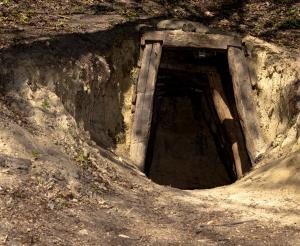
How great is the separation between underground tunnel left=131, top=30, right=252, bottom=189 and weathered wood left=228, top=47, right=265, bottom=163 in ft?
0.46

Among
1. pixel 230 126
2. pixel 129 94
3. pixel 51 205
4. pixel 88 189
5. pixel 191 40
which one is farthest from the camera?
pixel 230 126

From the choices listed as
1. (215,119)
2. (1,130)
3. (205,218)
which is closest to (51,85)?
(1,130)

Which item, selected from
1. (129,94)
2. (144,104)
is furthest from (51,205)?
(129,94)

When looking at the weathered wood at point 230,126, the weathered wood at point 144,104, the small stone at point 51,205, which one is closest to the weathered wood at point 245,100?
Answer: the weathered wood at point 230,126

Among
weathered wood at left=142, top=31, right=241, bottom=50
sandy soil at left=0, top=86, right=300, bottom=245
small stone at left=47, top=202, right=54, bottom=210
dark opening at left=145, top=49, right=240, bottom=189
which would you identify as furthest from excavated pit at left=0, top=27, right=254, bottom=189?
small stone at left=47, top=202, right=54, bottom=210

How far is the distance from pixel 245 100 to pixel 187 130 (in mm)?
3951

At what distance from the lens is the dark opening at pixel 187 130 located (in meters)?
11.5

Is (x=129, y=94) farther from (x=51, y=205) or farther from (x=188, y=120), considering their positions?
(x=51, y=205)

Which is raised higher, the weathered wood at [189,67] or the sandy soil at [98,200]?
the weathered wood at [189,67]

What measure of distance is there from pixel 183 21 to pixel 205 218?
617 centimetres

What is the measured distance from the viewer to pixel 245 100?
32.1 ft

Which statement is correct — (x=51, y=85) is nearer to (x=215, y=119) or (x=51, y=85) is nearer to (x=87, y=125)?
(x=87, y=125)

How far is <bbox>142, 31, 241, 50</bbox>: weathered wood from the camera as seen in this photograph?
393 inches

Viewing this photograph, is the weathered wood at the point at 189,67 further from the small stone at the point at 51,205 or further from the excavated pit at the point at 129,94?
the small stone at the point at 51,205
